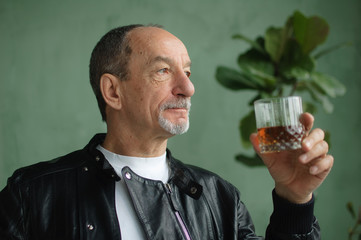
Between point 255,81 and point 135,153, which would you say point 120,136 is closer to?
point 135,153

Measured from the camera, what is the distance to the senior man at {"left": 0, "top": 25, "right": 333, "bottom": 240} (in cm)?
127

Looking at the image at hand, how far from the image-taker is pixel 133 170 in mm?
1455

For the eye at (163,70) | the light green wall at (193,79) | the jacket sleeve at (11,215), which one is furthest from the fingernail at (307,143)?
the light green wall at (193,79)

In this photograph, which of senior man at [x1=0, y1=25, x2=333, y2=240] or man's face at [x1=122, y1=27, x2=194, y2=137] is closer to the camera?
senior man at [x1=0, y1=25, x2=333, y2=240]

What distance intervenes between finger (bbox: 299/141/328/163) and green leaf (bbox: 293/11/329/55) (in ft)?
5.74

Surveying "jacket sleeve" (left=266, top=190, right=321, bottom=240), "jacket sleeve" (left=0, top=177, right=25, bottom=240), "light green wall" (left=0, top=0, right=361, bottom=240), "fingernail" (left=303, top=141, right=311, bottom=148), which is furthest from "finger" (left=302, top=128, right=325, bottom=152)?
"light green wall" (left=0, top=0, right=361, bottom=240)

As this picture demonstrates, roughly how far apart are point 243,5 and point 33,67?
1.80 meters

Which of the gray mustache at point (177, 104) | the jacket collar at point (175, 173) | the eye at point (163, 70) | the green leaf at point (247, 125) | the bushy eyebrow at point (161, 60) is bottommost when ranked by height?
the green leaf at point (247, 125)

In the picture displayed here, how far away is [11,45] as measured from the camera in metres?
2.76

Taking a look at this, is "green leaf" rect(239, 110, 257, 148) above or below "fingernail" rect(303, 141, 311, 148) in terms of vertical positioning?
below

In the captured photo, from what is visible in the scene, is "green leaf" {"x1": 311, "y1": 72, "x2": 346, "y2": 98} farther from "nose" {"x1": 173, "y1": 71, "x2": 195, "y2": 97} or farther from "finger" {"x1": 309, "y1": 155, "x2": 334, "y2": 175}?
"finger" {"x1": 309, "y1": 155, "x2": 334, "y2": 175}

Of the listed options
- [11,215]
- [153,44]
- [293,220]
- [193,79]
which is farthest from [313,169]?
[193,79]

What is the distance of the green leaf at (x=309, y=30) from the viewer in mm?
2627

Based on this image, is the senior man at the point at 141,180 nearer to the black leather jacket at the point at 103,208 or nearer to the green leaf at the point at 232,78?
the black leather jacket at the point at 103,208
